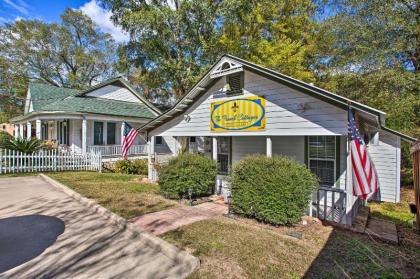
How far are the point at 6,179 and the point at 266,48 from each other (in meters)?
17.3

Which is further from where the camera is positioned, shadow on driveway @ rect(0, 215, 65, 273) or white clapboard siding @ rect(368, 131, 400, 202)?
white clapboard siding @ rect(368, 131, 400, 202)

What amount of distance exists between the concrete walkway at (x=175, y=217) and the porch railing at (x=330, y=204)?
2.65m

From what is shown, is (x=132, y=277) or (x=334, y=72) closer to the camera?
(x=132, y=277)

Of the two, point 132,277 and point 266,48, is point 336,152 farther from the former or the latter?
point 266,48

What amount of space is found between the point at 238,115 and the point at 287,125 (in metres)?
1.79

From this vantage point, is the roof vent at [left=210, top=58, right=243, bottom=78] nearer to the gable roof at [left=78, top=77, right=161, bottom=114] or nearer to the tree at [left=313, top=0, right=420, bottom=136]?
the tree at [left=313, top=0, right=420, bottom=136]

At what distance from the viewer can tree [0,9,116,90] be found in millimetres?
31625

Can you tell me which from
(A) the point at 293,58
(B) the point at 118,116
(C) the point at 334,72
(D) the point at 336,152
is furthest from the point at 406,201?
(B) the point at 118,116

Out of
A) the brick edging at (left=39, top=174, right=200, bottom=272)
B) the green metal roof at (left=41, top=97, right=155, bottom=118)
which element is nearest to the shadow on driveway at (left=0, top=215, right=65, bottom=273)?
the brick edging at (left=39, top=174, right=200, bottom=272)

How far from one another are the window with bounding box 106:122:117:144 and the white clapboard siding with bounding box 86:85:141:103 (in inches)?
117

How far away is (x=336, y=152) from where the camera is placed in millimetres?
7270

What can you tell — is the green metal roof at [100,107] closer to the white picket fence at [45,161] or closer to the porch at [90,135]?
the porch at [90,135]

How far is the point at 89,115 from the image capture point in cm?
1644

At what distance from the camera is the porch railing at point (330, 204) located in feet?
21.2
